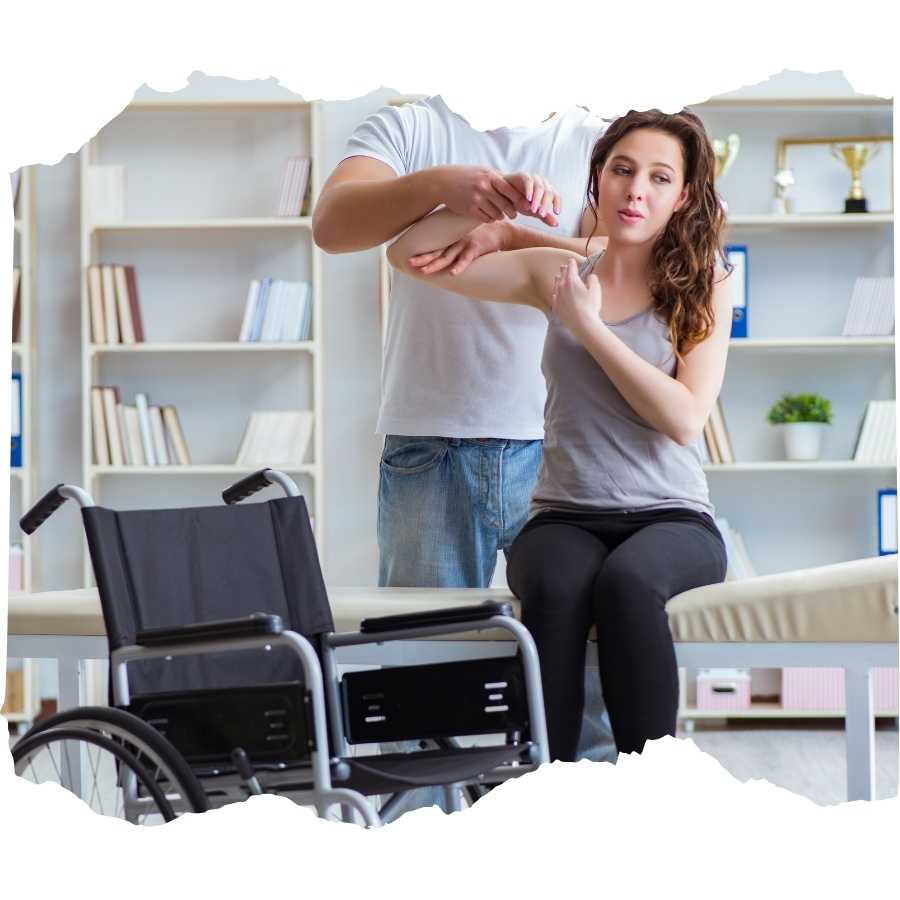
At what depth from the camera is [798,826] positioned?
1161 millimetres

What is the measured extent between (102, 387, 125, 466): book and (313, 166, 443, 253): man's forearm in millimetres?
2146

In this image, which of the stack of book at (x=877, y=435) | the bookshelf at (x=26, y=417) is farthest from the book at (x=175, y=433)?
the stack of book at (x=877, y=435)

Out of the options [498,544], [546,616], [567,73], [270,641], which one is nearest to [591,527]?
[546,616]

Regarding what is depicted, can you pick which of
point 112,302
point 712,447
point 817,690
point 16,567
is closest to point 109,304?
point 112,302

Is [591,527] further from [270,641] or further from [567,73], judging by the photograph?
[567,73]

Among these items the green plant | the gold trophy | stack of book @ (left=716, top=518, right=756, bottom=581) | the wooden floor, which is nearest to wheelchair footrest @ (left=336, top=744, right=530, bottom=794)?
the wooden floor

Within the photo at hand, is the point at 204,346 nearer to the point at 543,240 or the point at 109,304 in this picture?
the point at 109,304

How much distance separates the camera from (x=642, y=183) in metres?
1.66

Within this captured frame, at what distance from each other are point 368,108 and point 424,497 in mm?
2332

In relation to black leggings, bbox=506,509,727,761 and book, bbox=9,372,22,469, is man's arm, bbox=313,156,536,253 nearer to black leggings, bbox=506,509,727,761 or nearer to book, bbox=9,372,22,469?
black leggings, bbox=506,509,727,761

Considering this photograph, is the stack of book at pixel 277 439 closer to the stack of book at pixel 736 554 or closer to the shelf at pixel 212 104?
the shelf at pixel 212 104

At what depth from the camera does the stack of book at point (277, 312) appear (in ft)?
12.3

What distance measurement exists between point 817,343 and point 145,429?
6.55ft

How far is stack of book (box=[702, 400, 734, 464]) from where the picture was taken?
3717 millimetres
